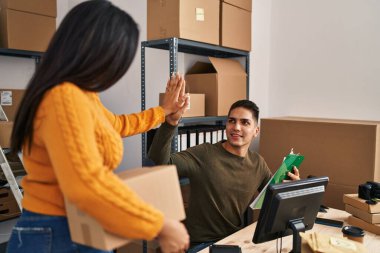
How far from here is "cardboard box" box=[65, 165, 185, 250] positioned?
2.39 feet

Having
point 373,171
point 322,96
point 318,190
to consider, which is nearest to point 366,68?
point 322,96

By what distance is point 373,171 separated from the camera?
7.00ft

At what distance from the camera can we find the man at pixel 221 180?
178cm

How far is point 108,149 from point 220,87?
5.47 feet

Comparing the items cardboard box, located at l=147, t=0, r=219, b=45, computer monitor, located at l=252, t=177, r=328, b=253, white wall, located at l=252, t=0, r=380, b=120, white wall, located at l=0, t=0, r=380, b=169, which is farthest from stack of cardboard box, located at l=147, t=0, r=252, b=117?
Answer: computer monitor, located at l=252, t=177, r=328, b=253

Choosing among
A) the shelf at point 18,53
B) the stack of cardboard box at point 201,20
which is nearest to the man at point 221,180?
the stack of cardboard box at point 201,20

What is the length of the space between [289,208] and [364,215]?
622mm

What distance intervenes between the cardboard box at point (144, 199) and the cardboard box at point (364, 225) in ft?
3.42

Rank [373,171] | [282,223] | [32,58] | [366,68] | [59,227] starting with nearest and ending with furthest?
[59,227] < [282,223] < [373,171] < [366,68] < [32,58]

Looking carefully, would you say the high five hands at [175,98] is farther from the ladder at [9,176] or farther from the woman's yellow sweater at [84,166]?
the ladder at [9,176]

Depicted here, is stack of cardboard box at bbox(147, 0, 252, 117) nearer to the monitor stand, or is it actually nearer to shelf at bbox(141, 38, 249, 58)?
shelf at bbox(141, 38, 249, 58)

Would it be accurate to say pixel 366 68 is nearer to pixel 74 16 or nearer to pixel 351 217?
pixel 351 217

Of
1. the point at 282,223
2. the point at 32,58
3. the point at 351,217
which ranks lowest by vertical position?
the point at 351,217

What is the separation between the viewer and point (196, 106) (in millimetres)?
2256
